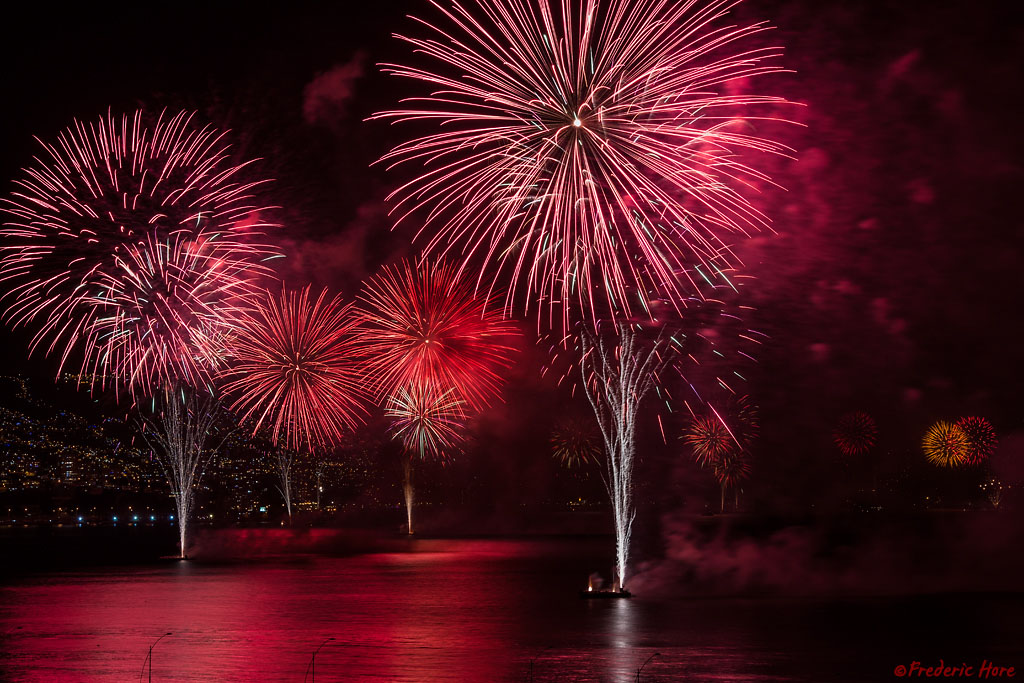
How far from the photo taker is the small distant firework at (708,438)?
4311 inches

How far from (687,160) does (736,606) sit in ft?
49.2

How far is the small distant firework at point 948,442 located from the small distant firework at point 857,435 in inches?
236

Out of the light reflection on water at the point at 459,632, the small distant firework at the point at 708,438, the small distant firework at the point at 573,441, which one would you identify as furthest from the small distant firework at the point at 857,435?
the light reflection on water at the point at 459,632

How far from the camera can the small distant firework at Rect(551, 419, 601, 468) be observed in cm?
12162

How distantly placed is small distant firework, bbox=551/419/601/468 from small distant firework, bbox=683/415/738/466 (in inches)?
474

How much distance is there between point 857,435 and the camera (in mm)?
114875

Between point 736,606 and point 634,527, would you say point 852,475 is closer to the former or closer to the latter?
point 634,527

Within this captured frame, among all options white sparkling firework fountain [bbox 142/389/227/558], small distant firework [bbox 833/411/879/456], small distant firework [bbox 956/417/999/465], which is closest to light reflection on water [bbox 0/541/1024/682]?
white sparkling firework fountain [bbox 142/389/227/558]

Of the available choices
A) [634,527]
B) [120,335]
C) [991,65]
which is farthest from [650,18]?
[120,335]

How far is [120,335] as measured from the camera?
46438 mm

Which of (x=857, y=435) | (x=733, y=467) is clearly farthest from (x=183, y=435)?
(x=733, y=467)

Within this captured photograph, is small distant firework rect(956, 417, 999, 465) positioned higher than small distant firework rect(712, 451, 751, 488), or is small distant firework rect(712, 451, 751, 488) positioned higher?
small distant firework rect(956, 417, 999, 465)

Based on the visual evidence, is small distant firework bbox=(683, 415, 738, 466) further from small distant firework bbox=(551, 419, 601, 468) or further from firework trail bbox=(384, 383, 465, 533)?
firework trail bbox=(384, 383, 465, 533)

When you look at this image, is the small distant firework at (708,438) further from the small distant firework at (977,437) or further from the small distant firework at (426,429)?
the small distant firework at (426,429)
